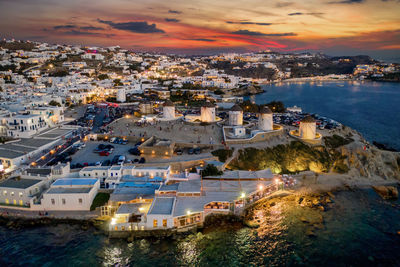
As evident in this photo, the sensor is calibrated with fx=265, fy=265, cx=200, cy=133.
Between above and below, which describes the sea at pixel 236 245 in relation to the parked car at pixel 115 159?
below

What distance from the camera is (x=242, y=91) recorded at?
67750mm

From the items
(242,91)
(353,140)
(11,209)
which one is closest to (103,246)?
(11,209)

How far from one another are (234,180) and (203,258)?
6.08m

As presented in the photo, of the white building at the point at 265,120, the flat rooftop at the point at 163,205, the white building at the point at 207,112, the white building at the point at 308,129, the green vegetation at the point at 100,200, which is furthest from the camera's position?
the white building at the point at 207,112

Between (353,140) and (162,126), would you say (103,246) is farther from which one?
(353,140)

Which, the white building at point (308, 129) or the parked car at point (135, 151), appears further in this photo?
the white building at point (308, 129)

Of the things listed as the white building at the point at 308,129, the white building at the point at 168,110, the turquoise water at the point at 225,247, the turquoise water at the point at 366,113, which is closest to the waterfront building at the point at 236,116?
the white building at the point at 308,129

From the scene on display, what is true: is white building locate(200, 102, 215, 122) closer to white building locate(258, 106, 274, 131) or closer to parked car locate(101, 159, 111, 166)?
white building locate(258, 106, 274, 131)

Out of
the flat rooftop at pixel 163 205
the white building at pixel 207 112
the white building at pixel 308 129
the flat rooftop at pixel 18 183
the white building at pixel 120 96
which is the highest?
the white building at pixel 120 96

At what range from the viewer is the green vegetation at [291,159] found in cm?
2089

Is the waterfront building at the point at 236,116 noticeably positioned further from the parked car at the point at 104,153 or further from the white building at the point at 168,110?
the parked car at the point at 104,153

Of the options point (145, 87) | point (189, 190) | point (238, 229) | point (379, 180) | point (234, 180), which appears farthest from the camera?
point (145, 87)

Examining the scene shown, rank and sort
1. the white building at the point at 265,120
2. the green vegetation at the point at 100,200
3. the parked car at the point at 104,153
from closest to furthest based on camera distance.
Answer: the green vegetation at the point at 100,200, the parked car at the point at 104,153, the white building at the point at 265,120

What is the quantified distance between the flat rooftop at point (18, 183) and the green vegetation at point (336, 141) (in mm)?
23644
